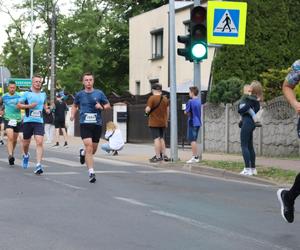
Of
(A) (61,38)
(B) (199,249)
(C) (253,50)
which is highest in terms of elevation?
(A) (61,38)

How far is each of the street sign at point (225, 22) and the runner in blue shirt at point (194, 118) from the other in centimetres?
136

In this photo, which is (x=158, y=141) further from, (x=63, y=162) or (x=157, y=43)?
(x=157, y=43)

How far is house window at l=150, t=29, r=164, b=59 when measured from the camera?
34469 mm

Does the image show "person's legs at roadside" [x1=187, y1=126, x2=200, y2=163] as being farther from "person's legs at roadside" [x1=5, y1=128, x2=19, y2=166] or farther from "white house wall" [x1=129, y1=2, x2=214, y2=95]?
"white house wall" [x1=129, y1=2, x2=214, y2=95]

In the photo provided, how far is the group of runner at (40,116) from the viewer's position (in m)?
11.3

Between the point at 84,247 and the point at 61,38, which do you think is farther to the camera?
the point at 61,38

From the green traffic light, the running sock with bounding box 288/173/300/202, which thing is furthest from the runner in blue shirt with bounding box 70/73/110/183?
the running sock with bounding box 288/173/300/202

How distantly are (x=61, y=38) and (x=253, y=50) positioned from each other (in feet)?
90.4

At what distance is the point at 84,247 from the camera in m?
6.04

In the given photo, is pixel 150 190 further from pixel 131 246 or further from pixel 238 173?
pixel 131 246

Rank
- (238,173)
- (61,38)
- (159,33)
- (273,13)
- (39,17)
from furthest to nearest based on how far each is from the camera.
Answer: (39,17), (61,38), (159,33), (273,13), (238,173)

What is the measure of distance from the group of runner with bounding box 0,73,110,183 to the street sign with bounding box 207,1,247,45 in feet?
13.2

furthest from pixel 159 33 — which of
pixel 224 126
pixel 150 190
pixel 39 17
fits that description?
pixel 150 190

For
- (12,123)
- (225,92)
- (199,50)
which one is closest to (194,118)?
(199,50)
